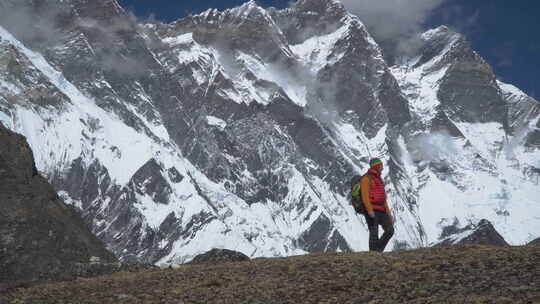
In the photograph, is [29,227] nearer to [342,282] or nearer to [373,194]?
[373,194]

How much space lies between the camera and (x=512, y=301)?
570 inches

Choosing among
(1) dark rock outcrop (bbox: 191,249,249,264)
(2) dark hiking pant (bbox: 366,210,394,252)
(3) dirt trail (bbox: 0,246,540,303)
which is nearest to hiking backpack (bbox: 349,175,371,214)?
(2) dark hiking pant (bbox: 366,210,394,252)

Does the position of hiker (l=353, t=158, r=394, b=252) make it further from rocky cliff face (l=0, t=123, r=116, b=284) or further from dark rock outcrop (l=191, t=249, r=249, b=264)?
rocky cliff face (l=0, t=123, r=116, b=284)

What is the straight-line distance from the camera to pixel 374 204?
23391mm

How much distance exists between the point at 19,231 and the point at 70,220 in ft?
70.8

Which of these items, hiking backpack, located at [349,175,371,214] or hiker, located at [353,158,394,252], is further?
hiking backpack, located at [349,175,371,214]

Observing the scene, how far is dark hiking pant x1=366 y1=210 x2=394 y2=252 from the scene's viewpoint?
23.5 m

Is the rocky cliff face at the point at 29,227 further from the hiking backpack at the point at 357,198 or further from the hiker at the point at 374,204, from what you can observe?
the hiker at the point at 374,204

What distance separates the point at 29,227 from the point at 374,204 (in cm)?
2171

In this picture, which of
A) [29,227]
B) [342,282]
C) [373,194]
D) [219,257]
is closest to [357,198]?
[373,194]

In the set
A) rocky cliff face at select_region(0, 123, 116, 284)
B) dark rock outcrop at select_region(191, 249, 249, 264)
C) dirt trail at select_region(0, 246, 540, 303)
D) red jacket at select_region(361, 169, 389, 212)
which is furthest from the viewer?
rocky cliff face at select_region(0, 123, 116, 284)

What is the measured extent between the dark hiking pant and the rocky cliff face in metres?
8.21

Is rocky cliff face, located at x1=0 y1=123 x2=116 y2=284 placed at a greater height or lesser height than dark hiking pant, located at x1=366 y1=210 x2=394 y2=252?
greater

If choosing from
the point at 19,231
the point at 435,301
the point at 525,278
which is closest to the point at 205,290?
the point at 435,301
